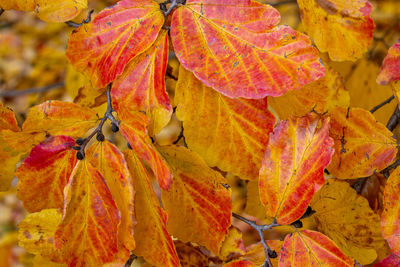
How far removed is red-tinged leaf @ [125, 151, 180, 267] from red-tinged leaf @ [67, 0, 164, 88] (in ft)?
0.28

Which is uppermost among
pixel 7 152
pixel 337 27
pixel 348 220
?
pixel 337 27

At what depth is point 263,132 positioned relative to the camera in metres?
0.39

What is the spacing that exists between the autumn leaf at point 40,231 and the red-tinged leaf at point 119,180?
0.14 meters

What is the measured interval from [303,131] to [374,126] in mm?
109

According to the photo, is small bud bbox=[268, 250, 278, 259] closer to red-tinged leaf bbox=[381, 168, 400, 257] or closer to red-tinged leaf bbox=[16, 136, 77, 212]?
red-tinged leaf bbox=[381, 168, 400, 257]

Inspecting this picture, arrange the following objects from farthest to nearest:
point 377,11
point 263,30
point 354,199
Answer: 1. point 377,11
2. point 354,199
3. point 263,30

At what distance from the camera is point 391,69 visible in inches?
14.5

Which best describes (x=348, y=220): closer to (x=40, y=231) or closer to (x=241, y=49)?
(x=241, y=49)

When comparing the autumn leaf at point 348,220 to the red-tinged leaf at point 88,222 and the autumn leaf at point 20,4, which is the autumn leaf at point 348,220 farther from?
the autumn leaf at point 20,4

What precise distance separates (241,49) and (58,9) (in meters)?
0.20

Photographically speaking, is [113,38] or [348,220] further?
[348,220]

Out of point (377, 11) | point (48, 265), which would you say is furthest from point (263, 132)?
point (377, 11)

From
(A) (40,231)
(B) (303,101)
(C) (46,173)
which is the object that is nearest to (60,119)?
(C) (46,173)

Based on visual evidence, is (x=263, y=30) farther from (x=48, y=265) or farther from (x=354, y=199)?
(x=48, y=265)
